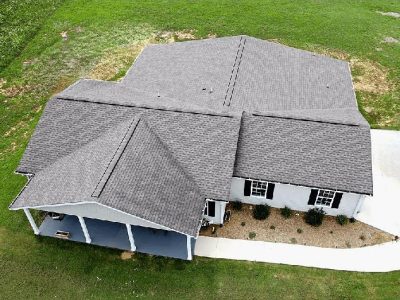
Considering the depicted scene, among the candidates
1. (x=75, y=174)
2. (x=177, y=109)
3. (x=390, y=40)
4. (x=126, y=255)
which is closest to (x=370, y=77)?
(x=390, y=40)

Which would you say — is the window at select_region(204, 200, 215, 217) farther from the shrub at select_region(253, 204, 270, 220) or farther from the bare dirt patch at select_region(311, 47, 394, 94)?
the bare dirt patch at select_region(311, 47, 394, 94)

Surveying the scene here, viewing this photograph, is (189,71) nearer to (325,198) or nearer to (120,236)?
(120,236)

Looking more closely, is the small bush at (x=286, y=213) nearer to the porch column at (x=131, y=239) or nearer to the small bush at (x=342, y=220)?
the small bush at (x=342, y=220)

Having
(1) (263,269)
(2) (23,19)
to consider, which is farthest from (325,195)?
(2) (23,19)

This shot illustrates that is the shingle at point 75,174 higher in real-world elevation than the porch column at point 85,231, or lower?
higher

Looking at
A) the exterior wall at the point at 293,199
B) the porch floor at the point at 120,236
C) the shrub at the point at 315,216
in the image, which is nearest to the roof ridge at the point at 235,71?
the exterior wall at the point at 293,199

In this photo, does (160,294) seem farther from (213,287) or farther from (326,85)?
(326,85)

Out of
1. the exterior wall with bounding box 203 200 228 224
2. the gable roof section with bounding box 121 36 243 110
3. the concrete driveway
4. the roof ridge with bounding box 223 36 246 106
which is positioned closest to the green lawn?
the concrete driveway
